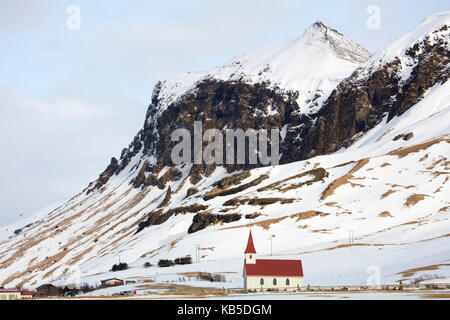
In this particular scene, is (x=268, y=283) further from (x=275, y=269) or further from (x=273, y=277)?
(x=275, y=269)

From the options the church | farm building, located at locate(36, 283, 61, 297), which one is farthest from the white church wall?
farm building, located at locate(36, 283, 61, 297)

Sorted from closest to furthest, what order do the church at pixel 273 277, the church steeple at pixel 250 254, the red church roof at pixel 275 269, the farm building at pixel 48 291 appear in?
the church at pixel 273 277, the red church roof at pixel 275 269, the church steeple at pixel 250 254, the farm building at pixel 48 291

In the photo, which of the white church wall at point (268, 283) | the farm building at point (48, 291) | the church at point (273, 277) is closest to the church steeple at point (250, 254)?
the church at point (273, 277)

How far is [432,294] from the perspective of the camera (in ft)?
295

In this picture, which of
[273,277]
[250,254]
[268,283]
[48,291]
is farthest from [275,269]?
[48,291]

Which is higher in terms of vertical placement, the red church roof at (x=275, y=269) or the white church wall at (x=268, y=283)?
the red church roof at (x=275, y=269)

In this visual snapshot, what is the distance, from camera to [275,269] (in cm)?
12438

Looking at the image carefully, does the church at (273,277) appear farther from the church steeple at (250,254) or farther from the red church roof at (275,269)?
the church steeple at (250,254)

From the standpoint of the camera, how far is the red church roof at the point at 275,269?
12375cm

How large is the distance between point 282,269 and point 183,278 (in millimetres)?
51030

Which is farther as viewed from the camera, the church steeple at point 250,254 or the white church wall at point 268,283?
the church steeple at point 250,254

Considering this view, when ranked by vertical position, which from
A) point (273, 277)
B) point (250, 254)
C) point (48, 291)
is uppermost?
point (250, 254)
